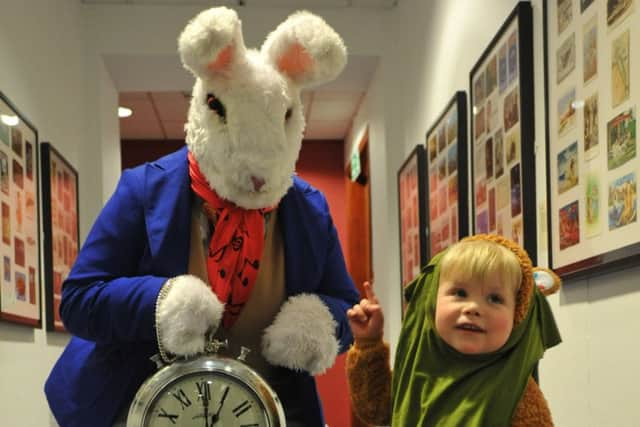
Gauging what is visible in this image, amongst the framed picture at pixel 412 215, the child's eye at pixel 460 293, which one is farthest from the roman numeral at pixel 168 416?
the framed picture at pixel 412 215

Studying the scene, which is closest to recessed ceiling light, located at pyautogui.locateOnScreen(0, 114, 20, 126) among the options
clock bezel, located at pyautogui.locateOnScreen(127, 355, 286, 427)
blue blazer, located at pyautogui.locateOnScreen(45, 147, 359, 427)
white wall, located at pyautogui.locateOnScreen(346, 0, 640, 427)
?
blue blazer, located at pyautogui.locateOnScreen(45, 147, 359, 427)

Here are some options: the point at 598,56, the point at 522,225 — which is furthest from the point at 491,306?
the point at 522,225

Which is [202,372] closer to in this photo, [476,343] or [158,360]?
[158,360]

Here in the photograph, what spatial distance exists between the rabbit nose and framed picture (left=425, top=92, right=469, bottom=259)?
1414 millimetres

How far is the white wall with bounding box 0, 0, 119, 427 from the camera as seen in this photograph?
2.61 m

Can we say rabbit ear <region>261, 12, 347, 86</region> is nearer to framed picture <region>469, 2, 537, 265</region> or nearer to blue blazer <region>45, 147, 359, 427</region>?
blue blazer <region>45, 147, 359, 427</region>

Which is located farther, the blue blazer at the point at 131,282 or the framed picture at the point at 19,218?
the framed picture at the point at 19,218

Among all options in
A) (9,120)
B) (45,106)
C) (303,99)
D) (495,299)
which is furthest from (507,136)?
(303,99)

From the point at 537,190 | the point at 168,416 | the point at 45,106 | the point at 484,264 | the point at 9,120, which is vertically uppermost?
the point at 45,106

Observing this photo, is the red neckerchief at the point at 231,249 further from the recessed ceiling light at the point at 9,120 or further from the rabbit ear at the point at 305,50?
the recessed ceiling light at the point at 9,120

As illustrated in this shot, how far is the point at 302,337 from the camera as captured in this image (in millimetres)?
1296

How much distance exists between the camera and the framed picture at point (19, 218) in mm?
2480

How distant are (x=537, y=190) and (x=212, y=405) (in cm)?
106

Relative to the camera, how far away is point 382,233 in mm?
4262
